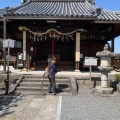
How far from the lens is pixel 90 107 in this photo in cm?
846

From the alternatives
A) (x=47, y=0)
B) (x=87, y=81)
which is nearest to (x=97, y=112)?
(x=87, y=81)

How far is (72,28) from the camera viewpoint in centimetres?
1584

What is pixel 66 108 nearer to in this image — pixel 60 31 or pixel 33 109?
pixel 33 109

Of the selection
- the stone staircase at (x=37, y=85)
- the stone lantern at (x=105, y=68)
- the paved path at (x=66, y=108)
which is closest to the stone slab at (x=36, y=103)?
the paved path at (x=66, y=108)

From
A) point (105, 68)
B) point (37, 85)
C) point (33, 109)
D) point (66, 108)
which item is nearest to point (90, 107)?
point (66, 108)

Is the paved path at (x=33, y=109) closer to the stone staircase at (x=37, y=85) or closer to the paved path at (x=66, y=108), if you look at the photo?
the paved path at (x=66, y=108)

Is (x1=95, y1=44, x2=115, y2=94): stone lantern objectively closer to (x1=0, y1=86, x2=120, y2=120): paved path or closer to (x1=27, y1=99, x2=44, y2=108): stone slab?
(x1=0, y1=86, x2=120, y2=120): paved path

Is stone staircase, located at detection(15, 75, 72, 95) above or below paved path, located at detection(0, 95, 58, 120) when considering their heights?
above

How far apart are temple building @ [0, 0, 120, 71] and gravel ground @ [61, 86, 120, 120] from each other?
560 centimetres

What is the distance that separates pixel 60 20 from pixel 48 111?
8501mm

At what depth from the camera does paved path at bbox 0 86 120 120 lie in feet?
23.6

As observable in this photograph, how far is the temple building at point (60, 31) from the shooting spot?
1484 centimetres

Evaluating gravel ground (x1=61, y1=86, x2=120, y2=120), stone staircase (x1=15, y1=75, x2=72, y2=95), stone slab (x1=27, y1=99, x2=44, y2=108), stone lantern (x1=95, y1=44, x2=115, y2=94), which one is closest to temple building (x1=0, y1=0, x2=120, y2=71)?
stone staircase (x1=15, y1=75, x2=72, y2=95)

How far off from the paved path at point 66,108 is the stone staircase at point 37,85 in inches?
42.8
